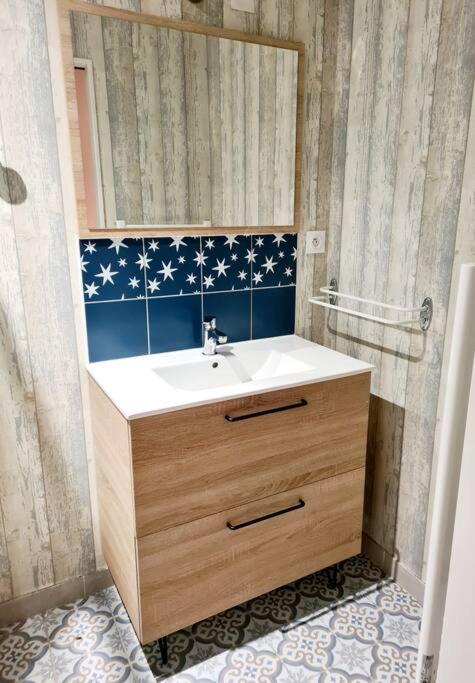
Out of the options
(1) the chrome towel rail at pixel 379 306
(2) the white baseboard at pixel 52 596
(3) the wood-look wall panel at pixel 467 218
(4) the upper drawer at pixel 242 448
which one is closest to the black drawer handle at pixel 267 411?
(4) the upper drawer at pixel 242 448

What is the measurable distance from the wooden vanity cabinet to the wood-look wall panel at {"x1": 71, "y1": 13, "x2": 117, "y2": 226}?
0.59 metres

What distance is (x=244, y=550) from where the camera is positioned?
5.03 feet

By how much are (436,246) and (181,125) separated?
2.91ft

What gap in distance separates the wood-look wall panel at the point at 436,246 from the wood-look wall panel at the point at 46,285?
1.11 meters

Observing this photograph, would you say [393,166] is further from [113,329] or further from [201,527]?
[201,527]

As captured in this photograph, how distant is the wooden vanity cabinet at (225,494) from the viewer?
1.35m

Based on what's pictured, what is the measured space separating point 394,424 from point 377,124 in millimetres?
1031

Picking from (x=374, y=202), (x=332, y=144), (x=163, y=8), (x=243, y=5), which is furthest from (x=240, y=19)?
(x=374, y=202)

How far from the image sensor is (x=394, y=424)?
1.80m

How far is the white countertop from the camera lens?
1.36 m

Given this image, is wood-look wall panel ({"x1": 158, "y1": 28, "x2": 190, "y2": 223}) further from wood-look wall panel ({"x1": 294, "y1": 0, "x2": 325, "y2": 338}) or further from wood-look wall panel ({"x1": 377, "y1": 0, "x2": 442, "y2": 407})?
wood-look wall panel ({"x1": 377, "y1": 0, "x2": 442, "y2": 407})

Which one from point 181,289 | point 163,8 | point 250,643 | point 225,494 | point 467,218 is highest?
point 163,8

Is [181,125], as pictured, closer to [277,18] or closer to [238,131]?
[238,131]

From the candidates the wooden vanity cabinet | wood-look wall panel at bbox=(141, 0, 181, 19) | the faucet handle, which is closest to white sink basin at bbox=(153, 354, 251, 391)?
the faucet handle
